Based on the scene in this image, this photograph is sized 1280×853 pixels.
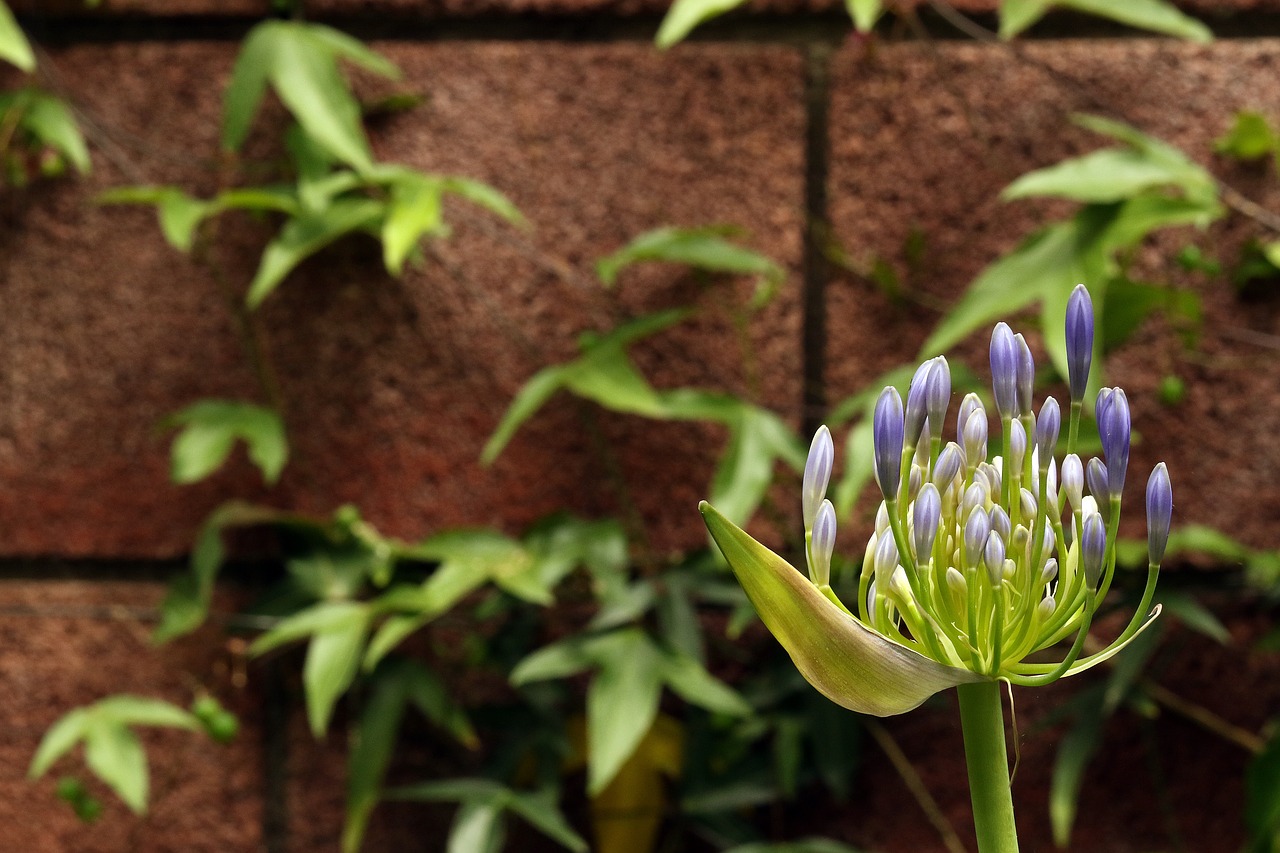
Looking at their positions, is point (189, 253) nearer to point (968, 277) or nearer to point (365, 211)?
point (365, 211)

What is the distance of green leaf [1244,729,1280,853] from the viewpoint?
0.66 m

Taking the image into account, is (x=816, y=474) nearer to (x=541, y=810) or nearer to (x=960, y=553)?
(x=960, y=553)

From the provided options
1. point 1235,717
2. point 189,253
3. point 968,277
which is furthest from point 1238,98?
point 189,253

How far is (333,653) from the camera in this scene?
700mm

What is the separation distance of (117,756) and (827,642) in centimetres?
69

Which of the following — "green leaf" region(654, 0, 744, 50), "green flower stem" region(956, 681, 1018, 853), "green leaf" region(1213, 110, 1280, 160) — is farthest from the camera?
"green leaf" region(1213, 110, 1280, 160)

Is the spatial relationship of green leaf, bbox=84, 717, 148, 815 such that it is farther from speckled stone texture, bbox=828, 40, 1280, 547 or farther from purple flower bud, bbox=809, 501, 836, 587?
purple flower bud, bbox=809, 501, 836, 587

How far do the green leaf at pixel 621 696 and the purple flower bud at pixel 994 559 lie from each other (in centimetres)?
49

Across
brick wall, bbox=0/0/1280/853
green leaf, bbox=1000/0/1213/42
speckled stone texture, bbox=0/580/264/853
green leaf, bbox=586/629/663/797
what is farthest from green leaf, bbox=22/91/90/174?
green leaf, bbox=1000/0/1213/42

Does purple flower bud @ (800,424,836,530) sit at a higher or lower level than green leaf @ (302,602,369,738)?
higher

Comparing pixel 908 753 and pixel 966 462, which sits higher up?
pixel 966 462

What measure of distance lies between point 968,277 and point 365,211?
0.36m

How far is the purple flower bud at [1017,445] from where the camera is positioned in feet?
0.54

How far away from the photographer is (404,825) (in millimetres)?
822
